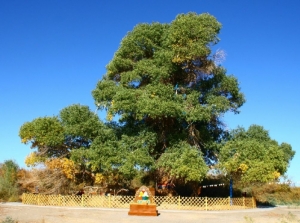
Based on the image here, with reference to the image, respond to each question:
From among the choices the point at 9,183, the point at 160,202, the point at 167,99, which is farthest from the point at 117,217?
the point at 9,183

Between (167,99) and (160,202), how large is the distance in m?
6.60

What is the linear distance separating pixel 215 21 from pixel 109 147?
36.2ft

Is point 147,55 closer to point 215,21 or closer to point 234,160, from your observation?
point 215,21

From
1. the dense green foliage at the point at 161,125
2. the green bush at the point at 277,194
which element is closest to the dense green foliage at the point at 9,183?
the dense green foliage at the point at 161,125

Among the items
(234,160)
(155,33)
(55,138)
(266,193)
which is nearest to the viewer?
(234,160)

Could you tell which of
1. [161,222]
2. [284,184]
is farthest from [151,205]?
[284,184]

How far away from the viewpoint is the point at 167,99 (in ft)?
71.9

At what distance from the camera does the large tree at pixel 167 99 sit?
839 inches

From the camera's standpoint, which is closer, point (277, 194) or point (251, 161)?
point (251, 161)

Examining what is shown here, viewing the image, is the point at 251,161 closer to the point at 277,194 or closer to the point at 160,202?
the point at 160,202

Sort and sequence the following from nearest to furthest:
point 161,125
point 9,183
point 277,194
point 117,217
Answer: point 117,217 → point 161,125 → point 9,183 → point 277,194

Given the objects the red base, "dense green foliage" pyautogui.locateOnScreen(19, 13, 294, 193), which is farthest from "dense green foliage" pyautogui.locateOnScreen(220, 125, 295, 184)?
the red base

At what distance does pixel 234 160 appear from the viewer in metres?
21.1

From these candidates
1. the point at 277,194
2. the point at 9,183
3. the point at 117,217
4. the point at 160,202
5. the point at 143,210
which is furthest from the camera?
the point at 277,194
